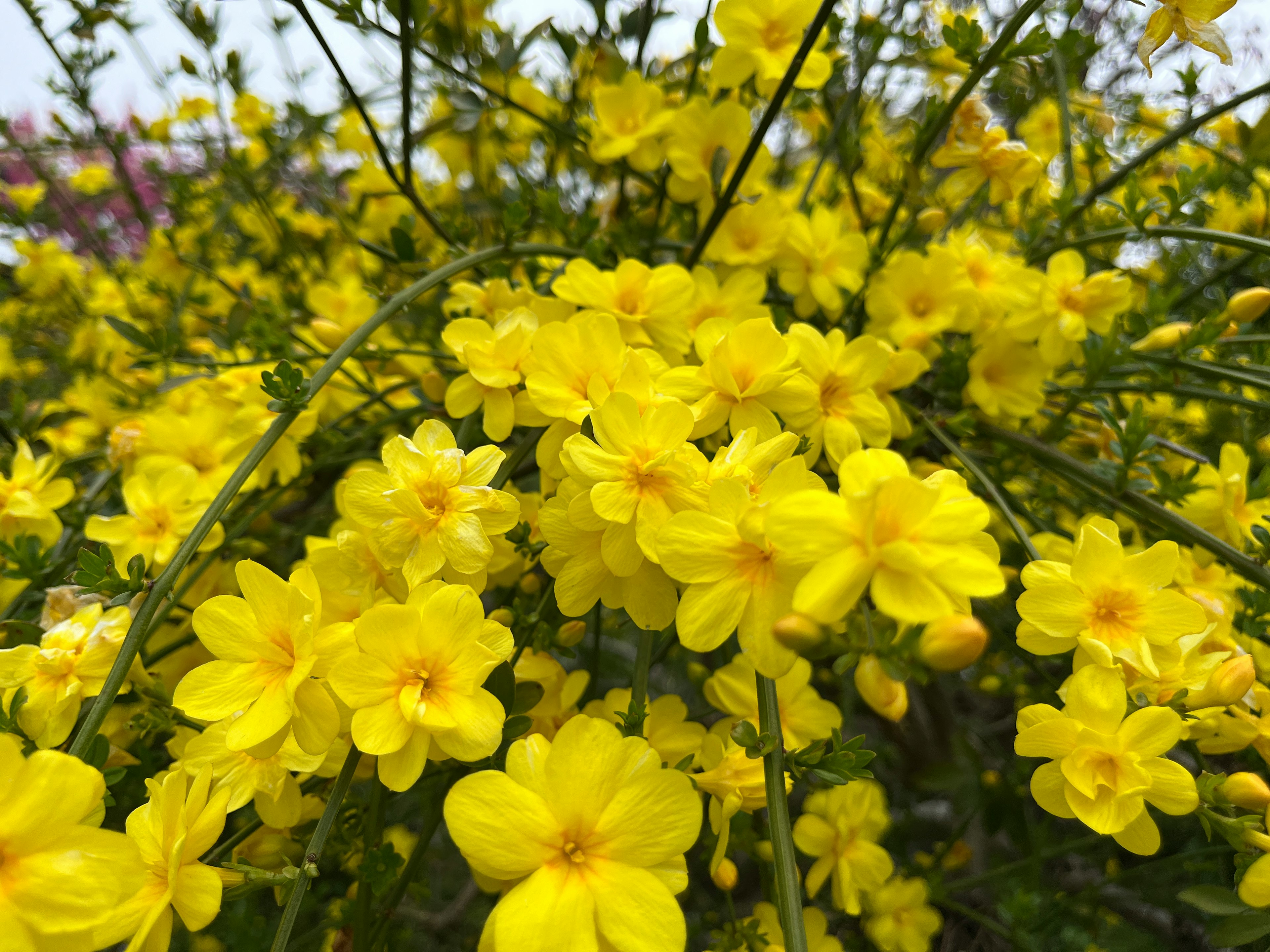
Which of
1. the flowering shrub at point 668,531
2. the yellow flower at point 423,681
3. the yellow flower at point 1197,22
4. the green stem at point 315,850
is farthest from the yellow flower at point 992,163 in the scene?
the green stem at point 315,850

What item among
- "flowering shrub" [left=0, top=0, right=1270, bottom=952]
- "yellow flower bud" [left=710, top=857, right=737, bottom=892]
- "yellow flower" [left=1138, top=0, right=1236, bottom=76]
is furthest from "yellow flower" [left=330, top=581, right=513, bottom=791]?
"yellow flower" [left=1138, top=0, right=1236, bottom=76]

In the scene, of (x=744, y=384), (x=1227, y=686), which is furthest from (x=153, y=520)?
(x=1227, y=686)

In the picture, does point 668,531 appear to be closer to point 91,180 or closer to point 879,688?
point 879,688

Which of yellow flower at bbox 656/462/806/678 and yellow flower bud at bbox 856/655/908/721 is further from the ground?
yellow flower at bbox 656/462/806/678

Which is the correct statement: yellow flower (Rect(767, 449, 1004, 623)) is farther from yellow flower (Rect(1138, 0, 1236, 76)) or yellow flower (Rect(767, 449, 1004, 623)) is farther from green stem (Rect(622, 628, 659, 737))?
yellow flower (Rect(1138, 0, 1236, 76))

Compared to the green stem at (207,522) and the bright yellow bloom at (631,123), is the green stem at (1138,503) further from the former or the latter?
the green stem at (207,522)

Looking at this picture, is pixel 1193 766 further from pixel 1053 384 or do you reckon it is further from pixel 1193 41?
pixel 1193 41

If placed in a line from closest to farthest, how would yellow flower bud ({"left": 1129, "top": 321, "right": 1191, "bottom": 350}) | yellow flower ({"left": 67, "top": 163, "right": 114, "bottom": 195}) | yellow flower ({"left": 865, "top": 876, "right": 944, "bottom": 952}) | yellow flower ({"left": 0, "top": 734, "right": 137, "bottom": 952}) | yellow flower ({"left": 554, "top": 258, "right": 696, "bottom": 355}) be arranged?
yellow flower ({"left": 0, "top": 734, "right": 137, "bottom": 952}), yellow flower ({"left": 554, "top": 258, "right": 696, "bottom": 355}), yellow flower bud ({"left": 1129, "top": 321, "right": 1191, "bottom": 350}), yellow flower ({"left": 865, "top": 876, "right": 944, "bottom": 952}), yellow flower ({"left": 67, "top": 163, "right": 114, "bottom": 195})
